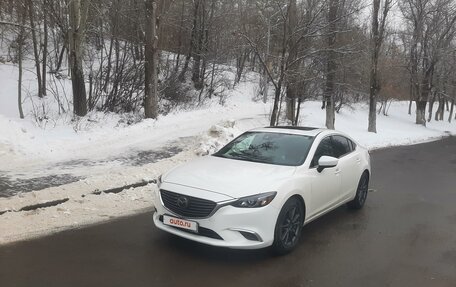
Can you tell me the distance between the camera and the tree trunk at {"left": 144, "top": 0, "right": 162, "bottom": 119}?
15.5 metres

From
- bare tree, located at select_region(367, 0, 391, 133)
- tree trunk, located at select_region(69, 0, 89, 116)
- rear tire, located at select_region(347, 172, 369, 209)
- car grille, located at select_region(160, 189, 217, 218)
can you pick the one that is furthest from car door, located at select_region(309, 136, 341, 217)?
bare tree, located at select_region(367, 0, 391, 133)

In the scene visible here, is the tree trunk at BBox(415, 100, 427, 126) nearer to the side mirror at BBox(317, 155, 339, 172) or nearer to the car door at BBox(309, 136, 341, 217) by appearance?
the car door at BBox(309, 136, 341, 217)

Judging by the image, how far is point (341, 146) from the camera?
7.26 m

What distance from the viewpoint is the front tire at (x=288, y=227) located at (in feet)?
17.1

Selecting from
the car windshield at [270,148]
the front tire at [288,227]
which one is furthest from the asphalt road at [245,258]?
the car windshield at [270,148]

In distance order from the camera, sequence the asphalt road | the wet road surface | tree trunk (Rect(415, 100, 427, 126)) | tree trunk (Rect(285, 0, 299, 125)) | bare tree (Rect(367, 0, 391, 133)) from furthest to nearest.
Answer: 1. tree trunk (Rect(415, 100, 427, 126))
2. bare tree (Rect(367, 0, 391, 133))
3. tree trunk (Rect(285, 0, 299, 125))
4. the wet road surface
5. the asphalt road

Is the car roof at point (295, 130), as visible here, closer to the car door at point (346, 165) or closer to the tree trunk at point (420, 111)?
the car door at point (346, 165)

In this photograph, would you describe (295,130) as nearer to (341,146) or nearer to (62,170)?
(341,146)

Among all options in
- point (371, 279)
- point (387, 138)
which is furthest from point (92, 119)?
point (387, 138)

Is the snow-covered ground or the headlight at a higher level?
the headlight

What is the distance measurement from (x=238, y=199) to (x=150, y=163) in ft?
19.9

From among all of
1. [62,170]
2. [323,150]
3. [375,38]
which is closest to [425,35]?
[375,38]

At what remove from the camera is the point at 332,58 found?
18.9 metres

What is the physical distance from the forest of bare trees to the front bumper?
907cm
